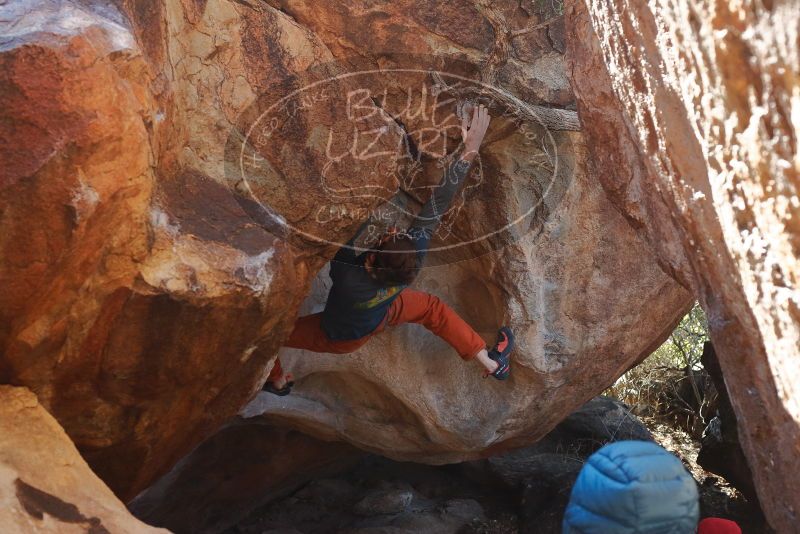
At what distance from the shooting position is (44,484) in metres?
1.88

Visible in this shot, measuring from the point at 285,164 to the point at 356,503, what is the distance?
253cm

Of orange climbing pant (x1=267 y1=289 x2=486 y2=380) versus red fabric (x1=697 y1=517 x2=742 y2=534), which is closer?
red fabric (x1=697 y1=517 x2=742 y2=534)

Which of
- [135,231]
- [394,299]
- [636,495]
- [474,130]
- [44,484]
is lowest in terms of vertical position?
[44,484]

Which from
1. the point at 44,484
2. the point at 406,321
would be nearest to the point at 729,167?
the point at 44,484

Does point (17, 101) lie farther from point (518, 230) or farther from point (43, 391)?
point (518, 230)

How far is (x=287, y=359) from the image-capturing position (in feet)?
11.9

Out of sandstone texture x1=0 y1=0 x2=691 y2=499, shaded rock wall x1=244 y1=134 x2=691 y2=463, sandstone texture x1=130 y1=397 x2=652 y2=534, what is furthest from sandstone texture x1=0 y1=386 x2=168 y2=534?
sandstone texture x1=130 y1=397 x2=652 y2=534

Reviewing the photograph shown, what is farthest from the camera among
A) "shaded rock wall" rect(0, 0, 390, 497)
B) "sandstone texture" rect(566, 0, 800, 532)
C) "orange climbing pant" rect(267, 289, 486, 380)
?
"orange climbing pant" rect(267, 289, 486, 380)

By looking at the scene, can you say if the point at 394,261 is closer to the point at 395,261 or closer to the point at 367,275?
the point at 395,261

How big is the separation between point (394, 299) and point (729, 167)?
184cm

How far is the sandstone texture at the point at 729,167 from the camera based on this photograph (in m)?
1.27

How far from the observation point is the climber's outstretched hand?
2960 millimetres

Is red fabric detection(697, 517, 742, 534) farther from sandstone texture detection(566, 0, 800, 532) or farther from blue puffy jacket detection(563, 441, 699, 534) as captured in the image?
blue puffy jacket detection(563, 441, 699, 534)

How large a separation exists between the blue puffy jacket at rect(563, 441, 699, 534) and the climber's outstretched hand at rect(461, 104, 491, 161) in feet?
5.34
